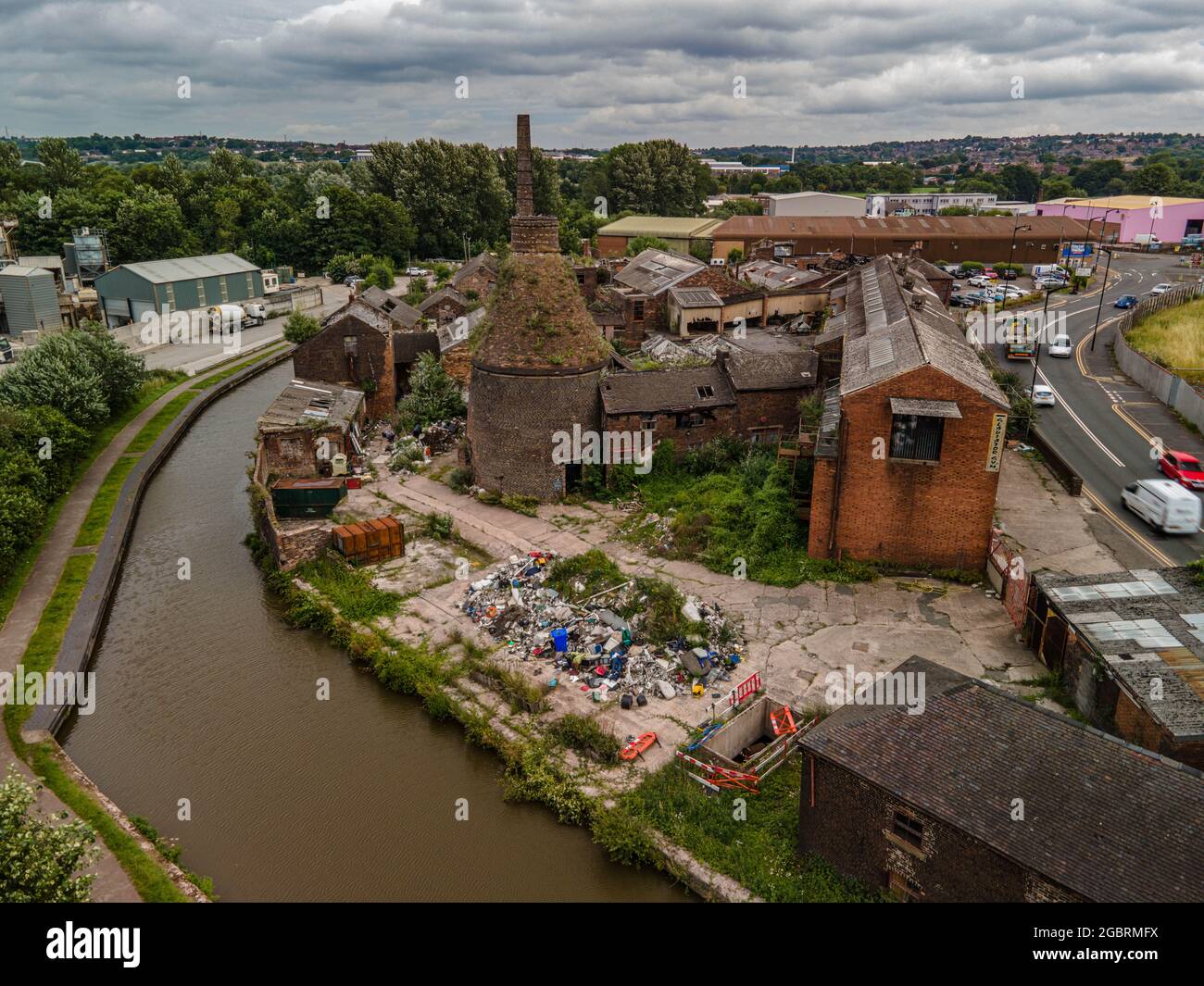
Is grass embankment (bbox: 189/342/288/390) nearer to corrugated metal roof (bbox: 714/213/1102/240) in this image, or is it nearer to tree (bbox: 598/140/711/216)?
corrugated metal roof (bbox: 714/213/1102/240)

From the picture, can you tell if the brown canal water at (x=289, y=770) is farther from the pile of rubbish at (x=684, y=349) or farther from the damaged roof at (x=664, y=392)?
the pile of rubbish at (x=684, y=349)

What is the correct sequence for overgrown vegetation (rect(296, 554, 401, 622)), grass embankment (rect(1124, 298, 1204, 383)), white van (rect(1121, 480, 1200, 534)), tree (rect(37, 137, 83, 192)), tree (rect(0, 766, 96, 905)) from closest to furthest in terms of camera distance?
tree (rect(0, 766, 96, 905))
overgrown vegetation (rect(296, 554, 401, 622))
white van (rect(1121, 480, 1200, 534))
grass embankment (rect(1124, 298, 1204, 383))
tree (rect(37, 137, 83, 192))

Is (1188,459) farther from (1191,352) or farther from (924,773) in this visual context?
(924,773)

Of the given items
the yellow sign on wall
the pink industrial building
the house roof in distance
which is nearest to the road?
the yellow sign on wall

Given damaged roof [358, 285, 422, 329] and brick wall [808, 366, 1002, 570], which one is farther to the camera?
damaged roof [358, 285, 422, 329]

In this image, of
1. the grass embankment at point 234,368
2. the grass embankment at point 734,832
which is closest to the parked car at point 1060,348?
the grass embankment at point 734,832

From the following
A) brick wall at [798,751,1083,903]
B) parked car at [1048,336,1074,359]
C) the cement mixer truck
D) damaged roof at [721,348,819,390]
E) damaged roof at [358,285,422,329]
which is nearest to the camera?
brick wall at [798,751,1083,903]
